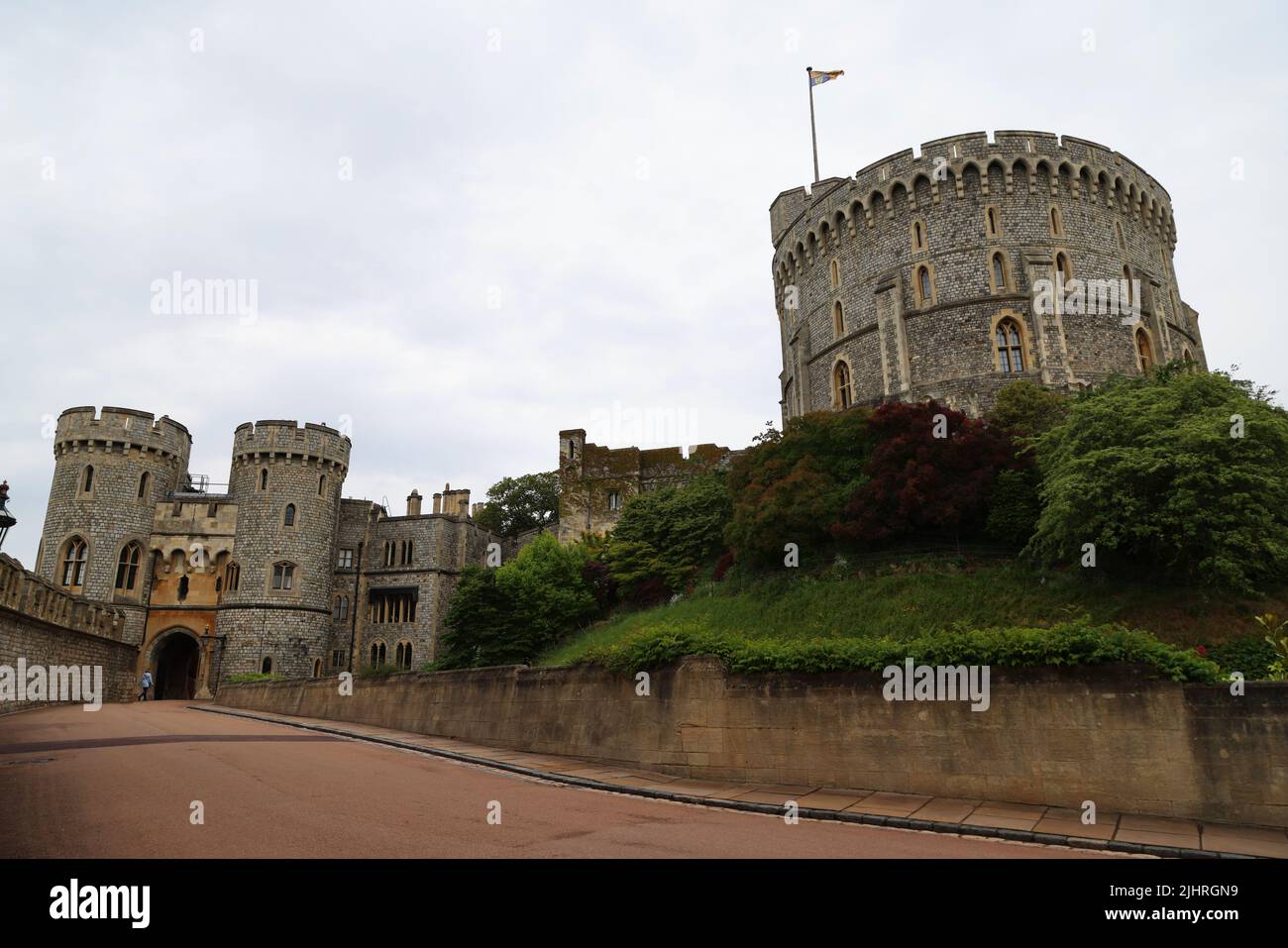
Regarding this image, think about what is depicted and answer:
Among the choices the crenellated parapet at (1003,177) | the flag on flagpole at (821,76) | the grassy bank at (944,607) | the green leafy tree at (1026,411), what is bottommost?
the grassy bank at (944,607)

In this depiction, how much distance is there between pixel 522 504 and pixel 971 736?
209 ft

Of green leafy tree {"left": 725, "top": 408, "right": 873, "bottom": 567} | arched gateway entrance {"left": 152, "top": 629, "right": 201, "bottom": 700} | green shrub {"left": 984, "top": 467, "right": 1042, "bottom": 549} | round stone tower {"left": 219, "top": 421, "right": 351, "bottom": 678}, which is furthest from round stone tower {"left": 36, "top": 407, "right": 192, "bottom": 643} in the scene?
green shrub {"left": 984, "top": 467, "right": 1042, "bottom": 549}

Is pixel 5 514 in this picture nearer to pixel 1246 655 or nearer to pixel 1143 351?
pixel 1246 655

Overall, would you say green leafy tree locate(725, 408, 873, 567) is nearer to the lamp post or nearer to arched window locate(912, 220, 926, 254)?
arched window locate(912, 220, 926, 254)

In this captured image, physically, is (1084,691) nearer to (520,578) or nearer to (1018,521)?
(1018,521)

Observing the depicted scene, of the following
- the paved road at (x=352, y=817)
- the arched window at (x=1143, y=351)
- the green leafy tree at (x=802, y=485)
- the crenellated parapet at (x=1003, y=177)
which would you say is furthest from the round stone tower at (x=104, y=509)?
the arched window at (x=1143, y=351)

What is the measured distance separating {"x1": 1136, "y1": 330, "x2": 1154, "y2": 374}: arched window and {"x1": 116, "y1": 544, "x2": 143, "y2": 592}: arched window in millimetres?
54493

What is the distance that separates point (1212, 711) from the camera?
9.42 meters

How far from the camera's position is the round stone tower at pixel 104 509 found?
4291 cm

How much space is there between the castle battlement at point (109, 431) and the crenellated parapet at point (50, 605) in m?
10.3

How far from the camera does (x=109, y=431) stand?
44.4 metres

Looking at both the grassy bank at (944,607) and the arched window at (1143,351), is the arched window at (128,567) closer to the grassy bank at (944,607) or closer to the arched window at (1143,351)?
the grassy bank at (944,607)

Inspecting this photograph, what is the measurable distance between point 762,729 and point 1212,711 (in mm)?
6163

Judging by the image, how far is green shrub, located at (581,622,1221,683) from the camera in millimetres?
10164
